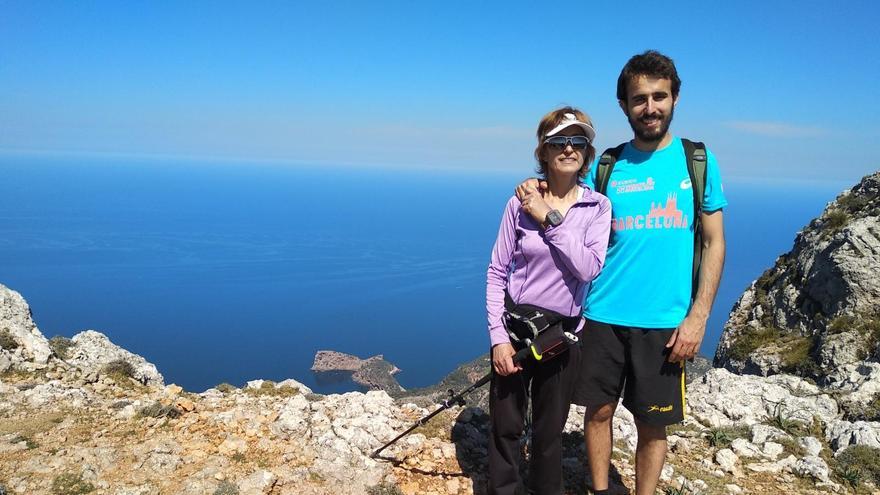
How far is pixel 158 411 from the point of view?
550 cm

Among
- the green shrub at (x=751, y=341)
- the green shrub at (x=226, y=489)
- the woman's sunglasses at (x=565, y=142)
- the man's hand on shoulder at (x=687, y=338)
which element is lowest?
the green shrub at (x=751, y=341)

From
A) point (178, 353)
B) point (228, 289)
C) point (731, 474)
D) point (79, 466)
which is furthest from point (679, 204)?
point (228, 289)

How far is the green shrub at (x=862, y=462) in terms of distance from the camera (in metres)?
5.32

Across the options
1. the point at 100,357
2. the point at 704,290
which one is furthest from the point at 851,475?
the point at 100,357

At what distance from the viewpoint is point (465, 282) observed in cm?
18188

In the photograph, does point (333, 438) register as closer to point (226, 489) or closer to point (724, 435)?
point (226, 489)

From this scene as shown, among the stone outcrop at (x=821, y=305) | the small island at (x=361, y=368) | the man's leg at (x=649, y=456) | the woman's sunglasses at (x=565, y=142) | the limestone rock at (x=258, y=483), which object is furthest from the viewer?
the small island at (x=361, y=368)

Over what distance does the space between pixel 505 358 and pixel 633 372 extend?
43.8 inches

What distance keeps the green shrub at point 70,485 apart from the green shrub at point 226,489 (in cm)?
108

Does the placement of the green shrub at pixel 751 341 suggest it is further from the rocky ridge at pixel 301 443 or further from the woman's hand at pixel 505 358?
the woman's hand at pixel 505 358

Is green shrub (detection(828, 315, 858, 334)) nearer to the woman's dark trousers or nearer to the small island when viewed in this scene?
the woman's dark trousers

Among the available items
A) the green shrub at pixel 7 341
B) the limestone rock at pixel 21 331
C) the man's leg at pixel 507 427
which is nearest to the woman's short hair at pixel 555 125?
the man's leg at pixel 507 427

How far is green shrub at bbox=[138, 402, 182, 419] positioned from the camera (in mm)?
5477

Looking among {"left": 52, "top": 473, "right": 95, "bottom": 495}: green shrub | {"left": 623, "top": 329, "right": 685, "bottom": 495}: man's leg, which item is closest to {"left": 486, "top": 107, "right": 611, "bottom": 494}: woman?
{"left": 623, "top": 329, "right": 685, "bottom": 495}: man's leg
